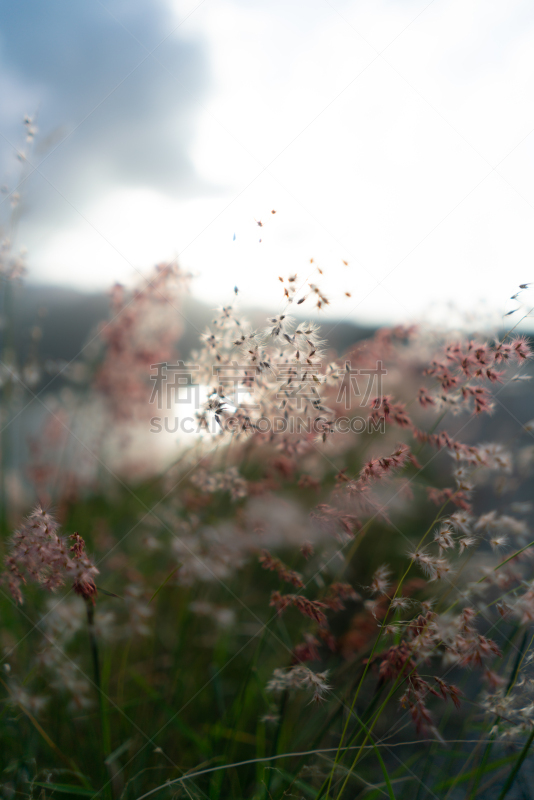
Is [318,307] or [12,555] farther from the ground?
[318,307]

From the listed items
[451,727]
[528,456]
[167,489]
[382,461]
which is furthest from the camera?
[167,489]

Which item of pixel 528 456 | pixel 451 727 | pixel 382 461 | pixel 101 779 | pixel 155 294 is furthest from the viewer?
pixel 155 294

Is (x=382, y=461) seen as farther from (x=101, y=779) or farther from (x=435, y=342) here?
A: (x=101, y=779)

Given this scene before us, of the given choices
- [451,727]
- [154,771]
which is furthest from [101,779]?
[451,727]

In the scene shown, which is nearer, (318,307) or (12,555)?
(12,555)

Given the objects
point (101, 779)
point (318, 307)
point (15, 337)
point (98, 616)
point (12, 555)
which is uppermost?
point (15, 337)

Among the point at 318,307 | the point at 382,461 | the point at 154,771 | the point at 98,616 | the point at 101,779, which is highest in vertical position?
the point at 318,307

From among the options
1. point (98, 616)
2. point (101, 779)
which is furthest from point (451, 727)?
point (98, 616)

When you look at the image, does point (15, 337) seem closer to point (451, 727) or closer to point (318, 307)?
point (318, 307)

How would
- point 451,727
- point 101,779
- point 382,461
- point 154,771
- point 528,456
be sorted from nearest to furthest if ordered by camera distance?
1. point 382,461
2. point 101,779
3. point 154,771
4. point 528,456
5. point 451,727
